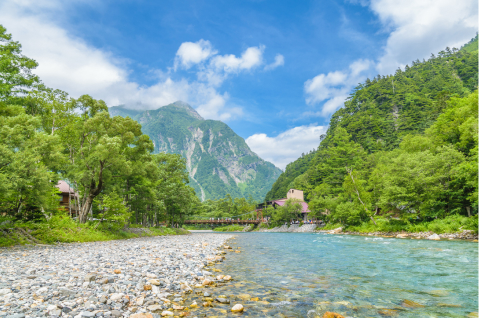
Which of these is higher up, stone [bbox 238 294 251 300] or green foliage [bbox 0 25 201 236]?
green foliage [bbox 0 25 201 236]

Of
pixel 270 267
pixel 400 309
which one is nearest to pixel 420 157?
pixel 270 267

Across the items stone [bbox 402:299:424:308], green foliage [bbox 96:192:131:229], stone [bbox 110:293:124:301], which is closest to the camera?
stone [bbox 110:293:124:301]

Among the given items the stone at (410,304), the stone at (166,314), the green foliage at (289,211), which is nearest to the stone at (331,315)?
the stone at (410,304)

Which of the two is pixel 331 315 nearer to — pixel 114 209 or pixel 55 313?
pixel 55 313

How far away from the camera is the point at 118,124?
20297 millimetres

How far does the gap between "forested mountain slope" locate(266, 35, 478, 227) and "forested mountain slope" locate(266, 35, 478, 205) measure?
31 centimetres

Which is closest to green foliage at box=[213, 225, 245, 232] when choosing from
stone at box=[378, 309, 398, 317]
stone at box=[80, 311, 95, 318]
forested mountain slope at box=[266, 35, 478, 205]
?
forested mountain slope at box=[266, 35, 478, 205]

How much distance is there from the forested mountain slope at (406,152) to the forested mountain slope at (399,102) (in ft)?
1.02

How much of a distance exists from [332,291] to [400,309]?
4.96 feet

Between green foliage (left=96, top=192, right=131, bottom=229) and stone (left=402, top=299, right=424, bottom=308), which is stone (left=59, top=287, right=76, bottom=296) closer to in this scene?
stone (left=402, top=299, right=424, bottom=308)

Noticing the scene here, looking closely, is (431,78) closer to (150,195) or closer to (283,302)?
(150,195)

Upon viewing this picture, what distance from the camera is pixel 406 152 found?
40.6 meters

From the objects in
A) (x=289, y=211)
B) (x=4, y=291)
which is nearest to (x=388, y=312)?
(x=4, y=291)

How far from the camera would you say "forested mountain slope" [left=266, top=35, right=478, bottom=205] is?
7075 centimetres
